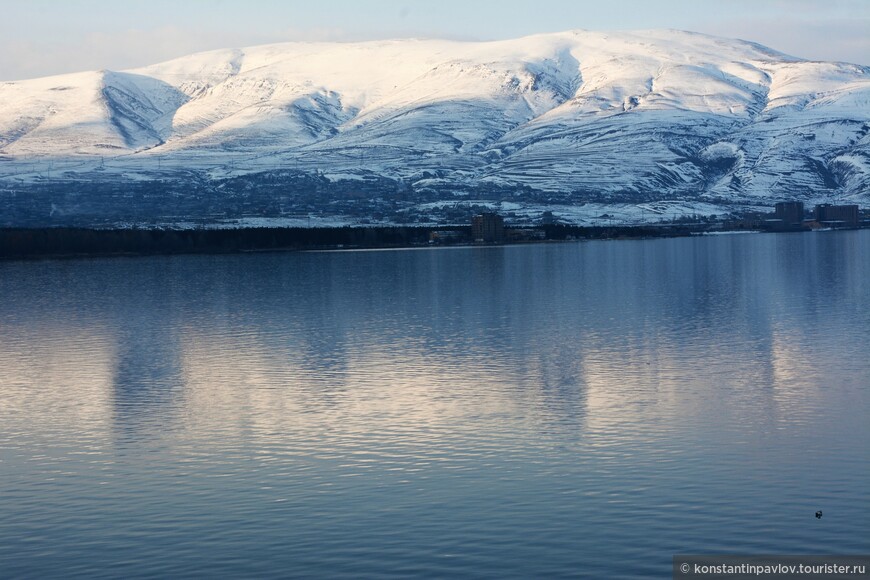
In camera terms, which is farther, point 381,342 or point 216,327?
point 216,327

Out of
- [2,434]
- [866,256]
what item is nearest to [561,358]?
[2,434]

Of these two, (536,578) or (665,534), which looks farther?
(665,534)

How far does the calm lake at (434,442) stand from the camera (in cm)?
2123

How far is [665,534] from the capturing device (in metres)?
21.5

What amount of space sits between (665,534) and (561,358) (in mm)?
23549

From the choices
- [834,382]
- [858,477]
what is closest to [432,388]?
[834,382]

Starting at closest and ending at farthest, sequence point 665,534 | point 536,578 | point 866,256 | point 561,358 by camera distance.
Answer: point 536,578, point 665,534, point 561,358, point 866,256

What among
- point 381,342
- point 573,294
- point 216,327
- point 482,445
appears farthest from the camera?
point 573,294

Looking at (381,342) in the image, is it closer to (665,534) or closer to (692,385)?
(692,385)

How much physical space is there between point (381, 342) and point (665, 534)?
30.6m

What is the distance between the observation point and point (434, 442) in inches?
1165

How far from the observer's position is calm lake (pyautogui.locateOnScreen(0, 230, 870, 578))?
2123cm

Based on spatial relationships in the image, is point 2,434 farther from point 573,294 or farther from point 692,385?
point 573,294

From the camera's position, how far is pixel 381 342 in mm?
51469
